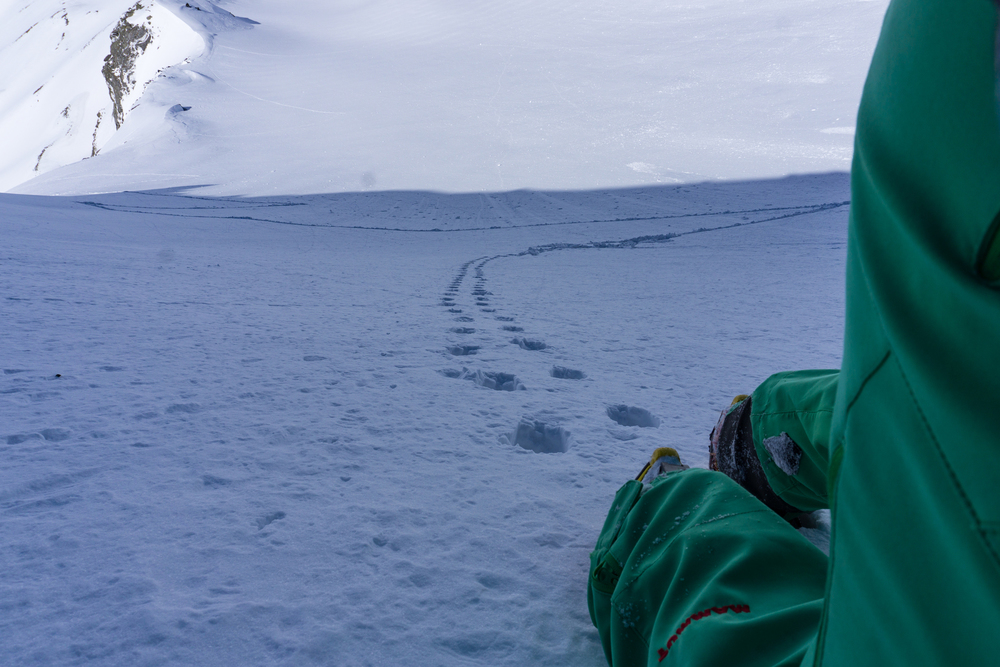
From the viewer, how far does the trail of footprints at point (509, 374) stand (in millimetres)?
1595

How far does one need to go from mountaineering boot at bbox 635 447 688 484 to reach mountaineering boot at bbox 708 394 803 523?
105 millimetres

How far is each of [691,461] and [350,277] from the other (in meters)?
2.78

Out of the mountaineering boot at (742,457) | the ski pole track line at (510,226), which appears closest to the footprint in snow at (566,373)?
the mountaineering boot at (742,457)

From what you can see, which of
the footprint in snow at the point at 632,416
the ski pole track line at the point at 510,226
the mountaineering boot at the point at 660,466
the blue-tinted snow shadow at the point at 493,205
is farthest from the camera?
the blue-tinted snow shadow at the point at 493,205

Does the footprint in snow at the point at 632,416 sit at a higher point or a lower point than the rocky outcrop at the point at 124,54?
lower

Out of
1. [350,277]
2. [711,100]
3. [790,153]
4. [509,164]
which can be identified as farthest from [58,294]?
[711,100]

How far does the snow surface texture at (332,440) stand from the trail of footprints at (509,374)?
0.01 m

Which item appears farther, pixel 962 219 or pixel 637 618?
pixel 637 618

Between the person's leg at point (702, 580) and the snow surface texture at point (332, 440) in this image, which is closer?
the person's leg at point (702, 580)

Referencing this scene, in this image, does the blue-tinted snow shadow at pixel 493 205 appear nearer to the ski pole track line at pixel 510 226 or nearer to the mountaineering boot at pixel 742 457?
the ski pole track line at pixel 510 226

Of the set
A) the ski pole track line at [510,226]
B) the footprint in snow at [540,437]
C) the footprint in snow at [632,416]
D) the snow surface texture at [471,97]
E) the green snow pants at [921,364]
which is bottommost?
the footprint in snow at [540,437]

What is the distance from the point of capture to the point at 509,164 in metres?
10.8

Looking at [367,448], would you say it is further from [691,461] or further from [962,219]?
[962,219]

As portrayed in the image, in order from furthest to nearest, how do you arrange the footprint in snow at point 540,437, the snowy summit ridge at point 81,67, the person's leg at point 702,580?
the snowy summit ridge at point 81,67, the footprint in snow at point 540,437, the person's leg at point 702,580
